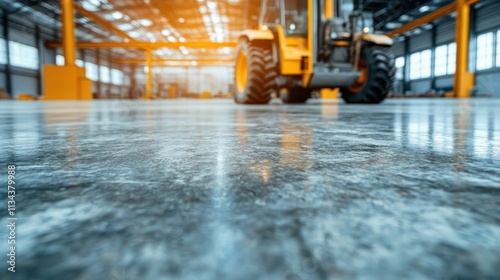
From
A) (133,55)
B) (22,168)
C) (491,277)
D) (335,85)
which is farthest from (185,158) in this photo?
(133,55)

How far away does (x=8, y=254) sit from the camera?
0.88ft

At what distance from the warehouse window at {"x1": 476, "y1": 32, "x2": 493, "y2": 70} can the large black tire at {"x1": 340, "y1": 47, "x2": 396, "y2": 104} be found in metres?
14.4

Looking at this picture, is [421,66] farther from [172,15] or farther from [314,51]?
[314,51]

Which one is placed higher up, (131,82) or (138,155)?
(131,82)

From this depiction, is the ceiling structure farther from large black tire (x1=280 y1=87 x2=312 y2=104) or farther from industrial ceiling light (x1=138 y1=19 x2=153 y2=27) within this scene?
large black tire (x1=280 y1=87 x2=312 y2=104)

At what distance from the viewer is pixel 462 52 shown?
11828 millimetres

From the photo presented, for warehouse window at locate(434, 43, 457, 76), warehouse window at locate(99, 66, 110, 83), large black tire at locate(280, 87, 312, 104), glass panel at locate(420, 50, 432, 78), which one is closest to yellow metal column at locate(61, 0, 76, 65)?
large black tire at locate(280, 87, 312, 104)

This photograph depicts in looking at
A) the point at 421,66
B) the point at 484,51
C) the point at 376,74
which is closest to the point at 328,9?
the point at 376,74

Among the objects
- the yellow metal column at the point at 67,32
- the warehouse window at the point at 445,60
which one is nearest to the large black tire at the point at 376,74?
the yellow metal column at the point at 67,32

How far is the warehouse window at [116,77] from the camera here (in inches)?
1204

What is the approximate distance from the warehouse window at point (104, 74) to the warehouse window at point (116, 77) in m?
0.92

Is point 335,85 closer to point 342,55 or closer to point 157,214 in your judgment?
point 342,55

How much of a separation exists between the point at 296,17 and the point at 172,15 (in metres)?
14.4

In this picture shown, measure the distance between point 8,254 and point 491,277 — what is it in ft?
1.18
